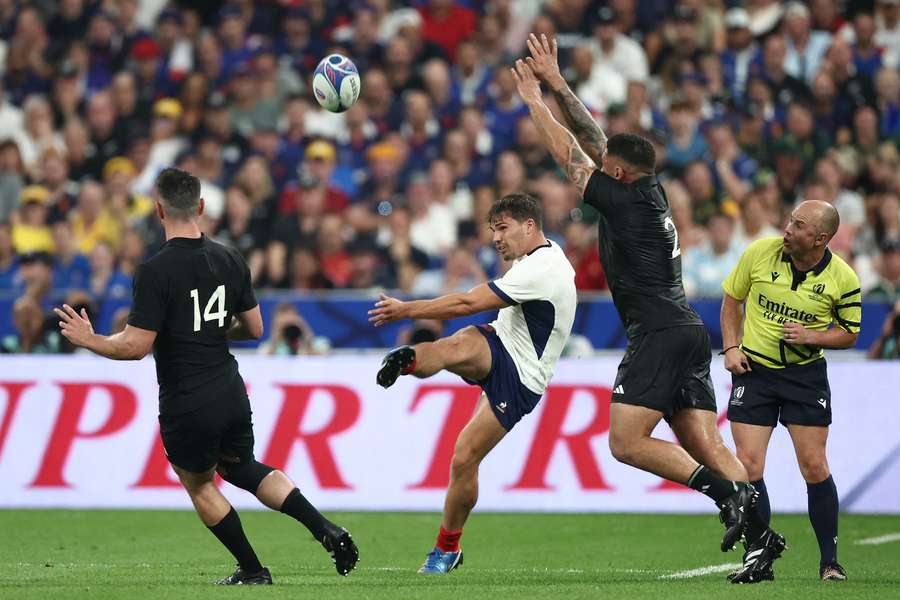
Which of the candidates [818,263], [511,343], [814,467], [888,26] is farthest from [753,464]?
[888,26]

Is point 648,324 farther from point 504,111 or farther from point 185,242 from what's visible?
point 504,111

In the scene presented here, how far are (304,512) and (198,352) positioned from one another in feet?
3.43

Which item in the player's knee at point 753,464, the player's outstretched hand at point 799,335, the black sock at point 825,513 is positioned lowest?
the black sock at point 825,513

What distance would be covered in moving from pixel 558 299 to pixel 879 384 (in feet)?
16.6

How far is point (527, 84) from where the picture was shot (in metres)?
9.14

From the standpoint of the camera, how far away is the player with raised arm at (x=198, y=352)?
25.8ft

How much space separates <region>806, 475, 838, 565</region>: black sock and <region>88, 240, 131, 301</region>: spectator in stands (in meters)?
8.71

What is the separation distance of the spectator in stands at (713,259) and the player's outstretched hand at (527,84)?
6.53 metres

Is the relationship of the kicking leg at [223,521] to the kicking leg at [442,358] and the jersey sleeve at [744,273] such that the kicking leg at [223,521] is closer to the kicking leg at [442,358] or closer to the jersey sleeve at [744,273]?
the kicking leg at [442,358]

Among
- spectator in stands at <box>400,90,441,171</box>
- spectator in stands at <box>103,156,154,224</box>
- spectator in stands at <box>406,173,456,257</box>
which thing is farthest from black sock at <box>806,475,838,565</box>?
spectator in stands at <box>103,156,154,224</box>

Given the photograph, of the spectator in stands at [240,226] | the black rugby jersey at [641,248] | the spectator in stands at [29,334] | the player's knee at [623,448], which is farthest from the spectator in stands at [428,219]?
the player's knee at [623,448]

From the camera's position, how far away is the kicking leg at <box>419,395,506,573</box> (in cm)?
881

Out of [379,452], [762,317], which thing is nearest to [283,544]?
[379,452]

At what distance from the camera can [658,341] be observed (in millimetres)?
8570
